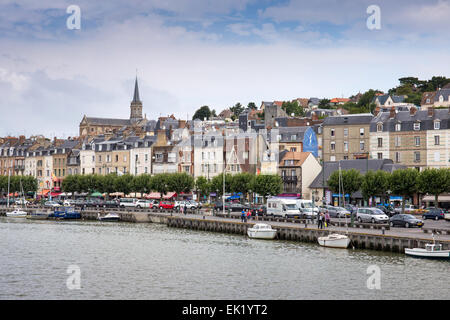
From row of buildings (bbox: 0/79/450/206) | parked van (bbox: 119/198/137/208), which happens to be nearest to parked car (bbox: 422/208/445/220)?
row of buildings (bbox: 0/79/450/206)

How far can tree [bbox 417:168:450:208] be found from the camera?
89.1 metres

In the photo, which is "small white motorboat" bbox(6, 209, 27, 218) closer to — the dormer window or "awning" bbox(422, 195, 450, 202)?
the dormer window

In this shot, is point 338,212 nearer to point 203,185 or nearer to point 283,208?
point 283,208

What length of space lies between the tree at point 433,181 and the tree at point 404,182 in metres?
0.75

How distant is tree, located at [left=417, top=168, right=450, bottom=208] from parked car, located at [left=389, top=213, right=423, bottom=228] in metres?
21.9

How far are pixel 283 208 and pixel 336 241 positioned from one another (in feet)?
76.5

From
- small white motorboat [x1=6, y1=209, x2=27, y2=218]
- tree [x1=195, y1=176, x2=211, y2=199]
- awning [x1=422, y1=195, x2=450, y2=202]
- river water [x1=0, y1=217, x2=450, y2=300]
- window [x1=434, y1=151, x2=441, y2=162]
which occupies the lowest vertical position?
river water [x1=0, y1=217, x2=450, y2=300]

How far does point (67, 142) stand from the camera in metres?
168

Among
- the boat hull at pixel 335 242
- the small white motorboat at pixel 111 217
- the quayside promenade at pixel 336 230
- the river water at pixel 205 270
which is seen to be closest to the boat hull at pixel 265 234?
the quayside promenade at pixel 336 230

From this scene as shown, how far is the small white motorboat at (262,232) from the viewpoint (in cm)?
6894
